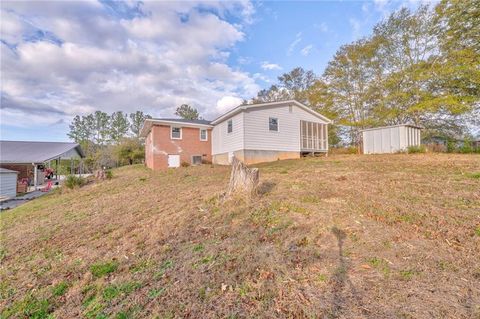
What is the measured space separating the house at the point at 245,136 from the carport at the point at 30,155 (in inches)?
321

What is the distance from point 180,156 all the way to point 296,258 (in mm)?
16667

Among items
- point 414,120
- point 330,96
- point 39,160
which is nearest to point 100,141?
point 39,160

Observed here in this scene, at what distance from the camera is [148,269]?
130 inches

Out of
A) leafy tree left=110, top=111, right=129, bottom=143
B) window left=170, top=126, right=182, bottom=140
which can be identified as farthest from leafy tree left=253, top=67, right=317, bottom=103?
leafy tree left=110, top=111, right=129, bottom=143

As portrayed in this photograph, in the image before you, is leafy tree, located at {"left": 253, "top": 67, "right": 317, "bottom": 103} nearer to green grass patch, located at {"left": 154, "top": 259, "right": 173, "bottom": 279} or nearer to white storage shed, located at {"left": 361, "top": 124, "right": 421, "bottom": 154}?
white storage shed, located at {"left": 361, "top": 124, "right": 421, "bottom": 154}

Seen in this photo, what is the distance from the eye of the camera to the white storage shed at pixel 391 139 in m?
12.9

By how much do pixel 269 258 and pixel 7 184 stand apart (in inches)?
758

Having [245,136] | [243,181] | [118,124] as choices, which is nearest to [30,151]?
[245,136]

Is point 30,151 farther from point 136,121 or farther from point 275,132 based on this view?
point 136,121

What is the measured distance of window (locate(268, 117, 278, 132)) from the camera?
50.8 feet

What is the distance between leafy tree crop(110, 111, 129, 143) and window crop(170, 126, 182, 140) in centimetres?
3823

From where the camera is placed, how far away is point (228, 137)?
54.3 feet

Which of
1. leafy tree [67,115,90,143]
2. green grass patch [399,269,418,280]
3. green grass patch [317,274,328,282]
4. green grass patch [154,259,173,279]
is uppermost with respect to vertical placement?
leafy tree [67,115,90,143]

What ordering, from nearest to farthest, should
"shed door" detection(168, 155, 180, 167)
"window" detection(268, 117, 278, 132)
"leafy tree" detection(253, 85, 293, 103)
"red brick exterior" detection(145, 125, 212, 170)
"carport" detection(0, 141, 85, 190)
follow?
1. "window" detection(268, 117, 278, 132)
2. "carport" detection(0, 141, 85, 190)
3. "red brick exterior" detection(145, 125, 212, 170)
4. "shed door" detection(168, 155, 180, 167)
5. "leafy tree" detection(253, 85, 293, 103)
